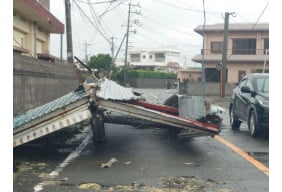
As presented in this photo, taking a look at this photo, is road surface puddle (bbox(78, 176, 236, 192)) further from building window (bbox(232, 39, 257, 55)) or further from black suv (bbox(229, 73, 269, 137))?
building window (bbox(232, 39, 257, 55))

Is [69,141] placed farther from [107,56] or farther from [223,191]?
[107,56]

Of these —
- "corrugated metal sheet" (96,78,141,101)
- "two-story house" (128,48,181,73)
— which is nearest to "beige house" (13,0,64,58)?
"corrugated metal sheet" (96,78,141,101)

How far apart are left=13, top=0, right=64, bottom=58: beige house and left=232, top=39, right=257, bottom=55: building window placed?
26.2m

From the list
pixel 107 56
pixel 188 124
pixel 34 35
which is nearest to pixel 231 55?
pixel 107 56

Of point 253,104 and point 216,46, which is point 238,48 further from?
point 253,104

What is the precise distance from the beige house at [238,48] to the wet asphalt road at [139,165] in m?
36.8

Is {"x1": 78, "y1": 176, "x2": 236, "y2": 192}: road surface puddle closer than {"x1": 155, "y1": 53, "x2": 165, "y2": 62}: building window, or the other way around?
{"x1": 78, "y1": 176, "x2": 236, "y2": 192}: road surface puddle

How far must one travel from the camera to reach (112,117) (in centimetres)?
Answer: 1014

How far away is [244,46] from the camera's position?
4788 centimetres

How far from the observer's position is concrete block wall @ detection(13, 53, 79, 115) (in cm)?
1129

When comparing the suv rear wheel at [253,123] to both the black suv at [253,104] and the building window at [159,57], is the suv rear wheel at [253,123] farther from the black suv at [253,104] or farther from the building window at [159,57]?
the building window at [159,57]

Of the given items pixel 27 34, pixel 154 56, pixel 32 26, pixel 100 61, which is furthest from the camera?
pixel 154 56

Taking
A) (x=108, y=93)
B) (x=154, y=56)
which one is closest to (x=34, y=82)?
(x=108, y=93)

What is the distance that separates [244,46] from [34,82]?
37867mm
